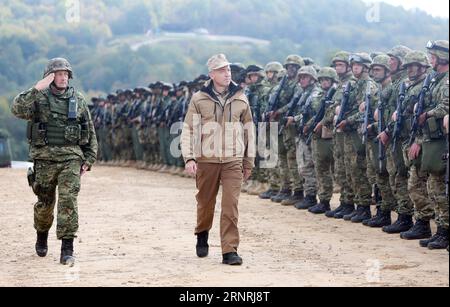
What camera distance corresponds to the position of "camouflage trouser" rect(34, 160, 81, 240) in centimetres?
862

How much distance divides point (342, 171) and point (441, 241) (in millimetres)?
3415

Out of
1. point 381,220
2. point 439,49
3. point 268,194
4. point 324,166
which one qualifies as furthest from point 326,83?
point 439,49

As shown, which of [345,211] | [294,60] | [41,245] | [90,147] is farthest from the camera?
[294,60]

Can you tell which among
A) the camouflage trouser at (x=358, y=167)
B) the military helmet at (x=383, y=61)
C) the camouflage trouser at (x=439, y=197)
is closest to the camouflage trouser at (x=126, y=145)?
the camouflage trouser at (x=358, y=167)

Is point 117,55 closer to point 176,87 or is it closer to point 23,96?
point 176,87

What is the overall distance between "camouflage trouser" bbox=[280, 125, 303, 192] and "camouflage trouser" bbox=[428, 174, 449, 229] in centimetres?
485

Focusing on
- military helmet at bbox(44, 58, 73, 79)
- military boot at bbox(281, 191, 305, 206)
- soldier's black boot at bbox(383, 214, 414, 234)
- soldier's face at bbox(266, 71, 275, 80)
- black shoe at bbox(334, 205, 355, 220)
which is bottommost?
military boot at bbox(281, 191, 305, 206)

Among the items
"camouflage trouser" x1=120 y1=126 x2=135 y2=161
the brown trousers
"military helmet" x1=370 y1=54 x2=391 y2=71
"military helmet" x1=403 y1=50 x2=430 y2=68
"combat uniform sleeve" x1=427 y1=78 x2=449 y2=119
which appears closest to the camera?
the brown trousers

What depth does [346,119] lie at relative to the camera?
12281 millimetres

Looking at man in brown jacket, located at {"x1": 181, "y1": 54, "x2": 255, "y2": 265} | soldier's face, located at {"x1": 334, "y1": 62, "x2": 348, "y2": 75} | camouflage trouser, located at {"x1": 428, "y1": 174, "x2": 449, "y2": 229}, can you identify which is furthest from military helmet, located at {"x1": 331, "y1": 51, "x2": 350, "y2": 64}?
man in brown jacket, located at {"x1": 181, "y1": 54, "x2": 255, "y2": 265}

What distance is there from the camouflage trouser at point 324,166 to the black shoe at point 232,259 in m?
4.85

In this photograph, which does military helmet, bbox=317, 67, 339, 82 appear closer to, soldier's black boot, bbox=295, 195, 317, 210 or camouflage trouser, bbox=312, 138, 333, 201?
camouflage trouser, bbox=312, 138, 333, 201

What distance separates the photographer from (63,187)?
864cm

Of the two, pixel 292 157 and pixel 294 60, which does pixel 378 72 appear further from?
pixel 292 157
